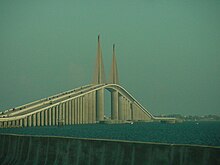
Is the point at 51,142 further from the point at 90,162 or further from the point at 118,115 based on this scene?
the point at 118,115

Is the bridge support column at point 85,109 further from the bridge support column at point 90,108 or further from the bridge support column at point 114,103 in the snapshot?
the bridge support column at point 114,103

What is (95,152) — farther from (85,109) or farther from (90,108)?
(90,108)

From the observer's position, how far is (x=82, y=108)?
134 metres

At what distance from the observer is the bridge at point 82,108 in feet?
355

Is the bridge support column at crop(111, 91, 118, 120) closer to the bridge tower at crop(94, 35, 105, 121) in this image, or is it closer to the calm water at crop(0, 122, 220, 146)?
the bridge tower at crop(94, 35, 105, 121)

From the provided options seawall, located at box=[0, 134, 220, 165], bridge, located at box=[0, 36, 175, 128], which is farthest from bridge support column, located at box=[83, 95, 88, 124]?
seawall, located at box=[0, 134, 220, 165]

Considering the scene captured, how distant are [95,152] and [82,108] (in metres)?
116

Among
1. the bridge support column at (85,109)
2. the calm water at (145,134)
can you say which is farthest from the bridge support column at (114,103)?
the calm water at (145,134)

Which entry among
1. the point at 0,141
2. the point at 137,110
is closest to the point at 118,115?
the point at 137,110

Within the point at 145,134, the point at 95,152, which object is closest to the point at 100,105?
the point at 145,134

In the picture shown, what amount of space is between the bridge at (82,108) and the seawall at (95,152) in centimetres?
7538

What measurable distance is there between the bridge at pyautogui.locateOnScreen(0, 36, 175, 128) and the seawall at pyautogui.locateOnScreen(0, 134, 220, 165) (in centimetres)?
7538

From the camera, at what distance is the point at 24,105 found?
400ft

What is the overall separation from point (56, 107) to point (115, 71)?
45.7 metres
